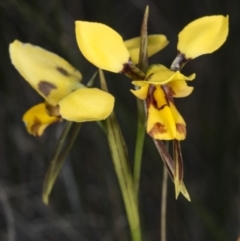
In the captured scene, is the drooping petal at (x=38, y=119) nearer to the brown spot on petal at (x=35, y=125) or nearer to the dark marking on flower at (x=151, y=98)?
the brown spot on petal at (x=35, y=125)

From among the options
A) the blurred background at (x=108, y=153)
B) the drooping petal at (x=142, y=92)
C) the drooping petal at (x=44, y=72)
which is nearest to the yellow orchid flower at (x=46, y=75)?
→ the drooping petal at (x=44, y=72)

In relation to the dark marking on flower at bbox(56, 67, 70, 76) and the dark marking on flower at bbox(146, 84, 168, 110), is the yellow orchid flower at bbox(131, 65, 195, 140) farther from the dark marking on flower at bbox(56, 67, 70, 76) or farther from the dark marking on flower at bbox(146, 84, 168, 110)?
the dark marking on flower at bbox(56, 67, 70, 76)

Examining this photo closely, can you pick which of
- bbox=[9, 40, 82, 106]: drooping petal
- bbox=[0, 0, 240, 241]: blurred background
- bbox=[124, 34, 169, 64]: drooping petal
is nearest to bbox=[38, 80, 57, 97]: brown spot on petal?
bbox=[9, 40, 82, 106]: drooping petal

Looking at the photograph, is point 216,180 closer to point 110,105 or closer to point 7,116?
point 7,116

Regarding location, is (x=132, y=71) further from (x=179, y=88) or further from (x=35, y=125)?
(x=35, y=125)

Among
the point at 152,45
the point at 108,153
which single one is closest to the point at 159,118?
the point at 152,45

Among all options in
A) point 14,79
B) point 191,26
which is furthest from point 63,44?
point 191,26

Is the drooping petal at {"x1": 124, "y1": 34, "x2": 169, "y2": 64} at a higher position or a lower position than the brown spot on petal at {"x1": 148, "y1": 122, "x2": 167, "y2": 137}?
higher
